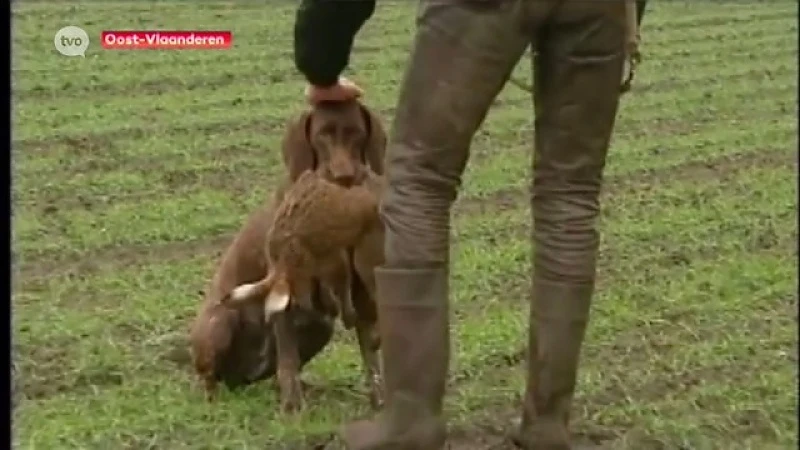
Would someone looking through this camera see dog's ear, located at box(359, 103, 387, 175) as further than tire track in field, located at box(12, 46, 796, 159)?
No

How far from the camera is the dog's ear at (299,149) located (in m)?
3.87

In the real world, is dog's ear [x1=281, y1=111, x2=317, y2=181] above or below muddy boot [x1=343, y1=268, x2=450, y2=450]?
above

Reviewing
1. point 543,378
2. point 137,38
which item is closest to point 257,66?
point 137,38

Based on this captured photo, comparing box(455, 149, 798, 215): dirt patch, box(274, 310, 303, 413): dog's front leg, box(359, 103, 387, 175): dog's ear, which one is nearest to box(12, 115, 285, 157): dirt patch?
box(455, 149, 798, 215): dirt patch

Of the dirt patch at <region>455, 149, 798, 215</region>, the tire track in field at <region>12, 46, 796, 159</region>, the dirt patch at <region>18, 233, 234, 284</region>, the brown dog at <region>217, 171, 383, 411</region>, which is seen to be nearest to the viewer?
the brown dog at <region>217, 171, 383, 411</region>

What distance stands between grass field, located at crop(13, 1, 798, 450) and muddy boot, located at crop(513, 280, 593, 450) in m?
0.33

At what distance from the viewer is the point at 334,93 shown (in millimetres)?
3779

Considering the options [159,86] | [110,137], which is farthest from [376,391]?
[159,86]

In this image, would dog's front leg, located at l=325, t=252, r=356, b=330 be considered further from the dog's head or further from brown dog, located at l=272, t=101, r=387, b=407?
the dog's head

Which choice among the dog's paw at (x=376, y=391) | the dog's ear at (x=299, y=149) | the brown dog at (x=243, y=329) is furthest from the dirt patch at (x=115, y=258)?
the dog's ear at (x=299, y=149)

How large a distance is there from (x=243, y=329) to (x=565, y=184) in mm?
1204

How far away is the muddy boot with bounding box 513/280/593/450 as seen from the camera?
11.5ft

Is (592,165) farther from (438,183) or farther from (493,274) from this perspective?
(493,274)

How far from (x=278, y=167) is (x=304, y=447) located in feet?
12.0
